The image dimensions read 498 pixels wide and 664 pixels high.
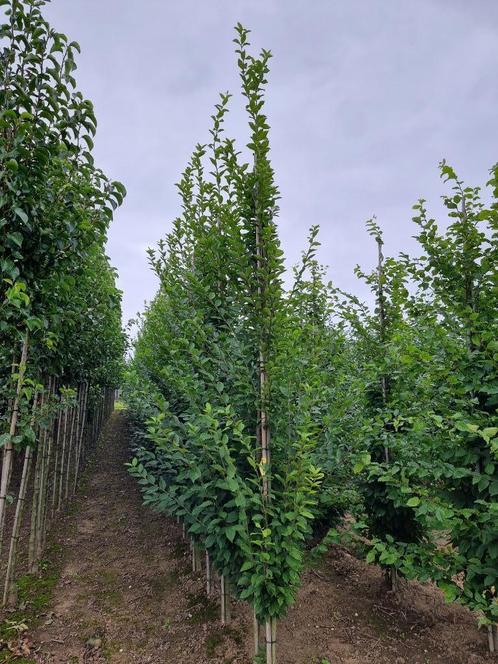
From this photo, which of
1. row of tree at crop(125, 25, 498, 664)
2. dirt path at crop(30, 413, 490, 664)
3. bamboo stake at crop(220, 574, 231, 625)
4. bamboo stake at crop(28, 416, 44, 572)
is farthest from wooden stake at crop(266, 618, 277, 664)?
bamboo stake at crop(28, 416, 44, 572)

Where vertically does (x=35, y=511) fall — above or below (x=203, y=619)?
above

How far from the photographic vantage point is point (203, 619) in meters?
4.34

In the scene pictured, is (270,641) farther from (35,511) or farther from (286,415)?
(35,511)

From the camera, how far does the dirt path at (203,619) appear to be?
3.80m

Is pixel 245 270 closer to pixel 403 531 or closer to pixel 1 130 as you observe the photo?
pixel 1 130

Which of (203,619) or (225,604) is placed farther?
(203,619)

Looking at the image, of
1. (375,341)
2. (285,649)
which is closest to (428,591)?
(285,649)

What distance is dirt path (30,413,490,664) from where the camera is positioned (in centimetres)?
380

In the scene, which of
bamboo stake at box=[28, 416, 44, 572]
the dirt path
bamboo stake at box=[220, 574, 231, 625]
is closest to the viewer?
the dirt path

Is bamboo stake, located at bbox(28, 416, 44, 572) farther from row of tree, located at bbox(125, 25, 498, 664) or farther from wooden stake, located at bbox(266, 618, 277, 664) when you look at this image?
wooden stake, located at bbox(266, 618, 277, 664)

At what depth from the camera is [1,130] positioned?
10.1 ft

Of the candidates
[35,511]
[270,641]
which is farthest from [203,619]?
[35,511]

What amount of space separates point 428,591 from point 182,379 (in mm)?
4323

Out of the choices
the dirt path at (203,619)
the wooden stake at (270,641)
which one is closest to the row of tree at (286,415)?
the wooden stake at (270,641)
